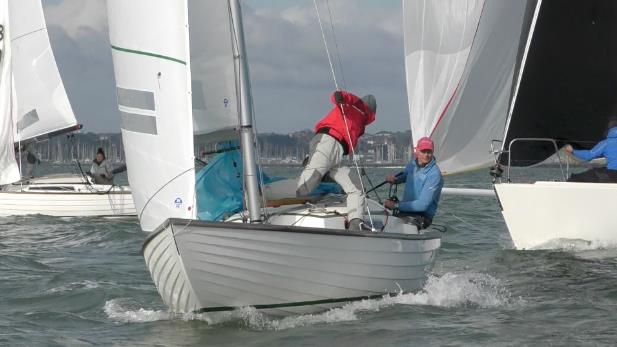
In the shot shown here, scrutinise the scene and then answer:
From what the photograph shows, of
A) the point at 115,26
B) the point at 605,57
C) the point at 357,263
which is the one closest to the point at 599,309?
the point at 357,263

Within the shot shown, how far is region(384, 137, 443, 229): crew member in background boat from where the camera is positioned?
32.5 feet

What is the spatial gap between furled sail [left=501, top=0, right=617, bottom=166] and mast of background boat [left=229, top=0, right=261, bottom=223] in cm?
700

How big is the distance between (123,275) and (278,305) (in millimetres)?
4504

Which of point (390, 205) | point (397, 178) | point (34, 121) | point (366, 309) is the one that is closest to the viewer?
point (366, 309)

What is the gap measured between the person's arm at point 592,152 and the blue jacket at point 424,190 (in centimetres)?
425

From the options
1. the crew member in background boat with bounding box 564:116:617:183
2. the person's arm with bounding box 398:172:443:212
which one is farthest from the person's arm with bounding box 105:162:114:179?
the person's arm with bounding box 398:172:443:212

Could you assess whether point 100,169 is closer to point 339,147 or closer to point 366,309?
point 339,147

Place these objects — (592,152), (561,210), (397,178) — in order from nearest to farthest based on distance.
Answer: (397,178), (561,210), (592,152)

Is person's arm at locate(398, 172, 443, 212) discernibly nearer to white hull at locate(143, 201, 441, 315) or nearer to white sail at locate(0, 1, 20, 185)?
white hull at locate(143, 201, 441, 315)

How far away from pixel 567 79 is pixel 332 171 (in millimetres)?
6877

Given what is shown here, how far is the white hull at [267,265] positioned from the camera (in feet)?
26.1

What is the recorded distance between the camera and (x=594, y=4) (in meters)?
15.2

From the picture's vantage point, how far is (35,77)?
2420cm

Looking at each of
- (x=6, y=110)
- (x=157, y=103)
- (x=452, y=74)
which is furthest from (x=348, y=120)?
(x=6, y=110)
